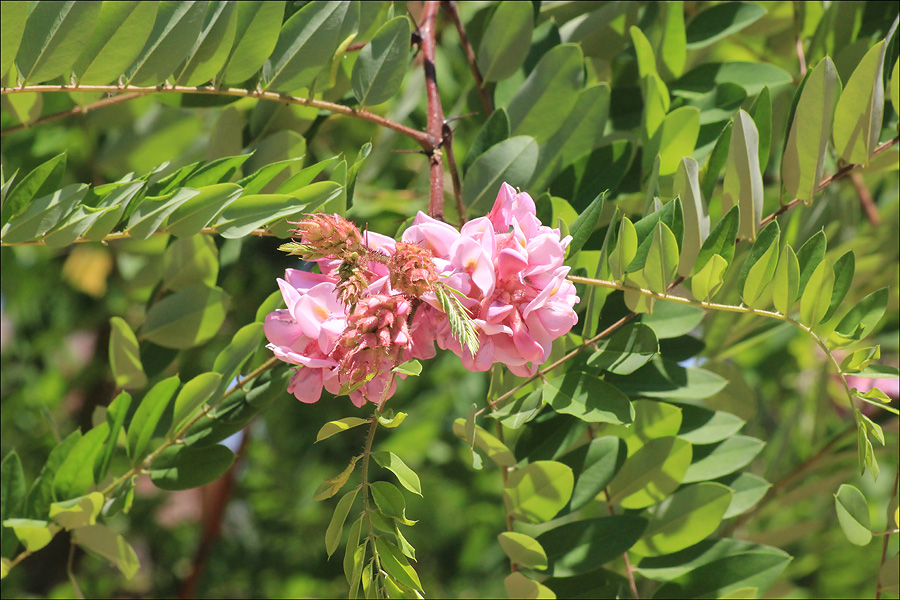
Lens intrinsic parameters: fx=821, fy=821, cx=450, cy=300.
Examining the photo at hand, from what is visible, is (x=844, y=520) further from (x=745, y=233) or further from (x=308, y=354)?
(x=308, y=354)

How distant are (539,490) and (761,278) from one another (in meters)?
0.30

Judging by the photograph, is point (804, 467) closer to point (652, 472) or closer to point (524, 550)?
point (652, 472)

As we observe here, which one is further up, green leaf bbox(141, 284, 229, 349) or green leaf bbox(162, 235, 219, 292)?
green leaf bbox(162, 235, 219, 292)

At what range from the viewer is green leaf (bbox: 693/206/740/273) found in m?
0.73

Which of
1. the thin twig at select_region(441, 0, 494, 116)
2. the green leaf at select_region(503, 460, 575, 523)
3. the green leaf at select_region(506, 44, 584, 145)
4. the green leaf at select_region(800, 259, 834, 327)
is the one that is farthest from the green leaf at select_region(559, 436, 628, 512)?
the thin twig at select_region(441, 0, 494, 116)

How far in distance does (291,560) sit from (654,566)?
107 centimetres

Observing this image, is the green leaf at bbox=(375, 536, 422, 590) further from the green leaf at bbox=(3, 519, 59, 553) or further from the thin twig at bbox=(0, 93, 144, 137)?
the thin twig at bbox=(0, 93, 144, 137)

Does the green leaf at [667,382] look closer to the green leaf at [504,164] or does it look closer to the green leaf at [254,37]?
the green leaf at [504,164]

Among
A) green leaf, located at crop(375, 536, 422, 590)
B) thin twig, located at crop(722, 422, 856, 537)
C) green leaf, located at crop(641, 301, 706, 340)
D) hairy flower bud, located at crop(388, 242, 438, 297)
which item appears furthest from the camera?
thin twig, located at crop(722, 422, 856, 537)

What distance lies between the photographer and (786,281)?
72 centimetres

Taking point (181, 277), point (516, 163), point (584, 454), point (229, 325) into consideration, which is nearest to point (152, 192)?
point (181, 277)

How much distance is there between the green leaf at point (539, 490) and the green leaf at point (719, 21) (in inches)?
24.0

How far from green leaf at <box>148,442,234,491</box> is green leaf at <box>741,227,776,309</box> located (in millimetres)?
554

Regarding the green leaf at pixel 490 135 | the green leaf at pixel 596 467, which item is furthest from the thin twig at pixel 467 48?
the green leaf at pixel 596 467
